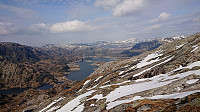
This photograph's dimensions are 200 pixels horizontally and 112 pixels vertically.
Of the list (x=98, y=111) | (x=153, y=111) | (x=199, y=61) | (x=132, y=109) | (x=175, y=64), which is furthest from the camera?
(x=175, y=64)

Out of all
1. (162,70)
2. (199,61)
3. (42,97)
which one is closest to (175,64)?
(162,70)

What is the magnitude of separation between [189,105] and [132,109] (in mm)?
6824

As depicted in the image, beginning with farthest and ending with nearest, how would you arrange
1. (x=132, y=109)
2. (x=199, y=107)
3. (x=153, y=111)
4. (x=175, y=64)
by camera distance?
(x=175, y=64) < (x=132, y=109) < (x=153, y=111) < (x=199, y=107)

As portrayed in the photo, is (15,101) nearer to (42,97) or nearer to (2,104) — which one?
(2,104)

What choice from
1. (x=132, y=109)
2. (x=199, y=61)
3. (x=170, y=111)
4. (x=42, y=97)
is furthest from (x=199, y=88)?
(x=42, y=97)

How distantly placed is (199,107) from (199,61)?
19476 millimetres

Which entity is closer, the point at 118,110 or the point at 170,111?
the point at 170,111

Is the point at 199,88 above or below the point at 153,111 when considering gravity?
above

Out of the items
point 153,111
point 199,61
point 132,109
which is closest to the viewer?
point 153,111

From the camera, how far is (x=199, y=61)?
73.7 ft

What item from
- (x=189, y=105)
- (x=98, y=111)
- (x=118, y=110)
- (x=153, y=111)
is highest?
(x=189, y=105)

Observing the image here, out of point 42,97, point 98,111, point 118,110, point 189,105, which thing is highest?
point 189,105

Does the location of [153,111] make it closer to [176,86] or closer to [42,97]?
[176,86]

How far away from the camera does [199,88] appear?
482 inches
